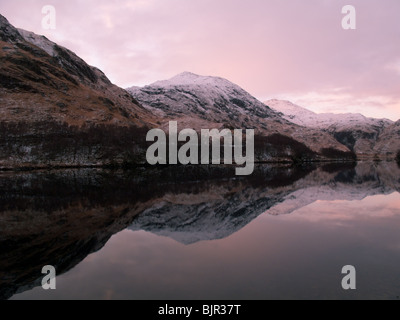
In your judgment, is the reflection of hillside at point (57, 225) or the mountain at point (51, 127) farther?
the mountain at point (51, 127)

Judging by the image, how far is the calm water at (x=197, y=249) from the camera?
15.9m

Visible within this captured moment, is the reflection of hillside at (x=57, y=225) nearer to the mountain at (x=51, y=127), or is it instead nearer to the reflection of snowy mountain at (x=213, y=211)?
the reflection of snowy mountain at (x=213, y=211)

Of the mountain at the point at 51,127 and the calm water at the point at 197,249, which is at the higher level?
the mountain at the point at 51,127

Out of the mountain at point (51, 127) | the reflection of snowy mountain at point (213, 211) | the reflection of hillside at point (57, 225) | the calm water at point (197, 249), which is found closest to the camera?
the calm water at point (197, 249)

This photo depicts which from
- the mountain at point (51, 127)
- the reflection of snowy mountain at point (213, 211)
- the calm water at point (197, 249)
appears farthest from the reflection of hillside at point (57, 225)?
the mountain at point (51, 127)

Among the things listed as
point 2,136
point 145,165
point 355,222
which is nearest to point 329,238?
point 355,222

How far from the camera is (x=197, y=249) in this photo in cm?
2316

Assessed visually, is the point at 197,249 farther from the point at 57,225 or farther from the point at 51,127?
the point at 51,127

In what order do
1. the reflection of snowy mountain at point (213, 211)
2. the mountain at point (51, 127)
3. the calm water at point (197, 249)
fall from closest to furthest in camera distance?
the calm water at point (197, 249)
the reflection of snowy mountain at point (213, 211)
the mountain at point (51, 127)

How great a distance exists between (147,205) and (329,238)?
25.0m

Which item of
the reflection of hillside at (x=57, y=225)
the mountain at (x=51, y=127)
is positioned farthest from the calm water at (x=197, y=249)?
the mountain at (x=51, y=127)

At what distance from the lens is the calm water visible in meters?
15.9

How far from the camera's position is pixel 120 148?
510ft
